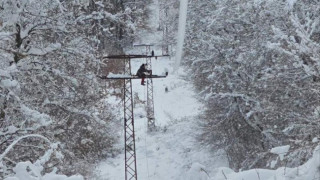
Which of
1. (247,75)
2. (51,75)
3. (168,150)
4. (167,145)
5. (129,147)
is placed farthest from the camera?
(167,145)

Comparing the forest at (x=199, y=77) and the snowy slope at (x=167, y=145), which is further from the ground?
the forest at (x=199, y=77)

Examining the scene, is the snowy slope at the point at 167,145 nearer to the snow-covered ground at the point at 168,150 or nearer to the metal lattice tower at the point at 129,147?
the snow-covered ground at the point at 168,150

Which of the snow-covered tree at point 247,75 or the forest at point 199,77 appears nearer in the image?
the forest at point 199,77

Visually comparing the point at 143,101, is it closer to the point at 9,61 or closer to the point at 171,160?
the point at 171,160

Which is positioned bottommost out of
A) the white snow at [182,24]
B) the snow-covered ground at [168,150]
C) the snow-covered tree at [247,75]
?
the snow-covered ground at [168,150]

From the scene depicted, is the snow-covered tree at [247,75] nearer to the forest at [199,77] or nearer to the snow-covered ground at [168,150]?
the forest at [199,77]

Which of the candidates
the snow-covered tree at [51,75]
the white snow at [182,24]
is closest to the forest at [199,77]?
the snow-covered tree at [51,75]

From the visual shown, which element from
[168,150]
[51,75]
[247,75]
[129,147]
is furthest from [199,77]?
[51,75]

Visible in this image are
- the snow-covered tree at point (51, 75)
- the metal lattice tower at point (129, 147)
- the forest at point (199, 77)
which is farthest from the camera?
the metal lattice tower at point (129, 147)

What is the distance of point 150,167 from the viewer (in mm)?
16125

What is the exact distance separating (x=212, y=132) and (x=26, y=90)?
743 centimetres

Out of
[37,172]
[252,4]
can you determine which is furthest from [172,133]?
[37,172]

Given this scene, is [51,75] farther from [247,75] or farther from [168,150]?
[168,150]

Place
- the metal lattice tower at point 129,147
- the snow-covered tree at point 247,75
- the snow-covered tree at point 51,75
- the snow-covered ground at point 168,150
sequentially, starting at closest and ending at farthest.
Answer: the snow-covered tree at point 51,75 → the snow-covered tree at point 247,75 → the metal lattice tower at point 129,147 → the snow-covered ground at point 168,150
